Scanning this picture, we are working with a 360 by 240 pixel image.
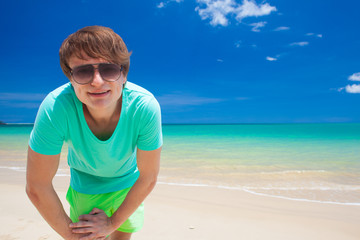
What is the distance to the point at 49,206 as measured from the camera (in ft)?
5.54

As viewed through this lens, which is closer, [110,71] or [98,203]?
[110,71]

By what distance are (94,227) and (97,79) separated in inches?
42.6

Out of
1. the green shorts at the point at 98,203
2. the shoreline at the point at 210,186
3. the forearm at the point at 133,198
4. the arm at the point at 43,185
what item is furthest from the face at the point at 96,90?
the shoreline at the point at 210,186

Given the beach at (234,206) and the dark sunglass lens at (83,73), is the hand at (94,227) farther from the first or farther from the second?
the beach at (234,206)

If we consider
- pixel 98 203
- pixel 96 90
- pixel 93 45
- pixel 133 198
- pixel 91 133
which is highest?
pixel 93 45

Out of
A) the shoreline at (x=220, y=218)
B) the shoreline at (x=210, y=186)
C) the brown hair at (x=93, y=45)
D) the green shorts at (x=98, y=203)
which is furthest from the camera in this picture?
the shoreline at (x=210, y=186)

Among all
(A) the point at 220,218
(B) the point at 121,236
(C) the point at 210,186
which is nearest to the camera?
(B) the point at 121,236

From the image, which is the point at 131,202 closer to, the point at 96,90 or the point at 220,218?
the point at 96,90

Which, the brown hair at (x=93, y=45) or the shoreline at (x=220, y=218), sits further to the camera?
the shoreline at (x=220, y=218)

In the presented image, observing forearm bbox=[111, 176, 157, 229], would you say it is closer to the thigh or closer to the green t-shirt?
the green t-shirt

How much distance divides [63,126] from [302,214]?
12.6ft

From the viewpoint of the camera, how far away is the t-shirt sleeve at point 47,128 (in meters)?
1.55

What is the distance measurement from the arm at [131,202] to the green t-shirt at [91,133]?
0.09 meters

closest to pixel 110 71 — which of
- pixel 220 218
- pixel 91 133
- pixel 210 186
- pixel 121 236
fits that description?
pixel 91 133
